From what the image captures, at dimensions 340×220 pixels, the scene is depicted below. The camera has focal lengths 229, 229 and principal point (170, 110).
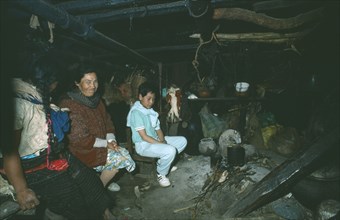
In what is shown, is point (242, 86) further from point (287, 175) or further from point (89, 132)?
point (89, 132)

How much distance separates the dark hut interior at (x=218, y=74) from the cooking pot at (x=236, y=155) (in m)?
0.23

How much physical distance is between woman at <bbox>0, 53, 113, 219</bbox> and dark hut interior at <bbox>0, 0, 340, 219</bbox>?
0.26 m

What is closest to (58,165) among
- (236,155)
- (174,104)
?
(236,155)

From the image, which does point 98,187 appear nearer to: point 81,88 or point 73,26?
point 81,88

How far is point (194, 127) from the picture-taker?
26.0 ft

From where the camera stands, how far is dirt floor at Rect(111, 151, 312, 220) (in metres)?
4.59

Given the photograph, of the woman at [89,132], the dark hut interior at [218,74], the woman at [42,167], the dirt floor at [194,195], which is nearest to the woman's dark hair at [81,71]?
the woman at [89,132]

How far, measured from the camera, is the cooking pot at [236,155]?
6027 mm

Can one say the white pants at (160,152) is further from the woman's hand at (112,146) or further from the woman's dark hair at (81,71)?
the woman's dark hair at (81,71)

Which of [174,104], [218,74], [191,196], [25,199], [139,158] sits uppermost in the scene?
[218,74]

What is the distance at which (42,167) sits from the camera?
10.7 feet

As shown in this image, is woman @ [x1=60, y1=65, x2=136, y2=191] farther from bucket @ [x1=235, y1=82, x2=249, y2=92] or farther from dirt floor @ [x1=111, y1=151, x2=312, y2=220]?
bucket @ [x1=235, y1=82, x2=249, y2=92]

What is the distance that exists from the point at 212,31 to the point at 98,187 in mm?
3886

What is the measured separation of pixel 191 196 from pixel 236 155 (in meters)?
1.63
